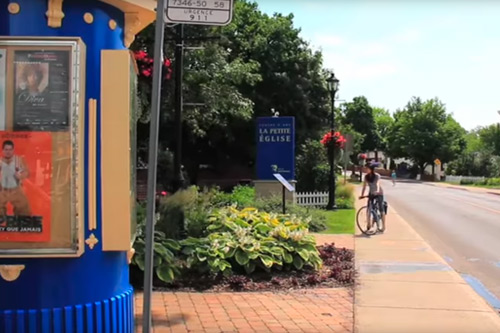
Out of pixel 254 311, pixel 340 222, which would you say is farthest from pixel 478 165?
pixel 254 311

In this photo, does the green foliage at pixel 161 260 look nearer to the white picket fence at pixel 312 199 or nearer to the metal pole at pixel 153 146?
the metal pole at pixel 153 146

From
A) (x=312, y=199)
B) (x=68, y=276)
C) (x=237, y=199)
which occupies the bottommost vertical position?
(x=312, y=199)

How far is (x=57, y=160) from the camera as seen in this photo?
4.09 meters

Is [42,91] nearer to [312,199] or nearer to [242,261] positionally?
[242,261]

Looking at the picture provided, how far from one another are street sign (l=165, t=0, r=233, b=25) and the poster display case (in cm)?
85

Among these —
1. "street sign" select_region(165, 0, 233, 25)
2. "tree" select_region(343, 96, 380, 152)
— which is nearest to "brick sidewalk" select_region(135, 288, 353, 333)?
"street sign" select_region(165, 0, 233, 25)

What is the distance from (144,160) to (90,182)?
665 inches

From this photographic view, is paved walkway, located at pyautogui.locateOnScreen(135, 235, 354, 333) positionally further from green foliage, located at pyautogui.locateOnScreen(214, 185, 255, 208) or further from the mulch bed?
green foliage, located at pyautogui.locateOnScreen(214, 185, 255, 208)

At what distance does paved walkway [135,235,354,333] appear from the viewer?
19.3ft

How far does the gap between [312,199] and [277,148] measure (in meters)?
4.48

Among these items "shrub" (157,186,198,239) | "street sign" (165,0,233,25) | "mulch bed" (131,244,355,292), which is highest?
"street sign" (165,0,233,25)

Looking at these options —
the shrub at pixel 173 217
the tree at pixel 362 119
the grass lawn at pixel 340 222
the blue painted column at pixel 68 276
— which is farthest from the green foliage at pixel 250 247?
the tree at pixel 362 119

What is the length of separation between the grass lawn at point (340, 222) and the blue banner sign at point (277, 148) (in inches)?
79.5

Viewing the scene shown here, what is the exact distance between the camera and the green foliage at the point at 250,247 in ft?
26.3
